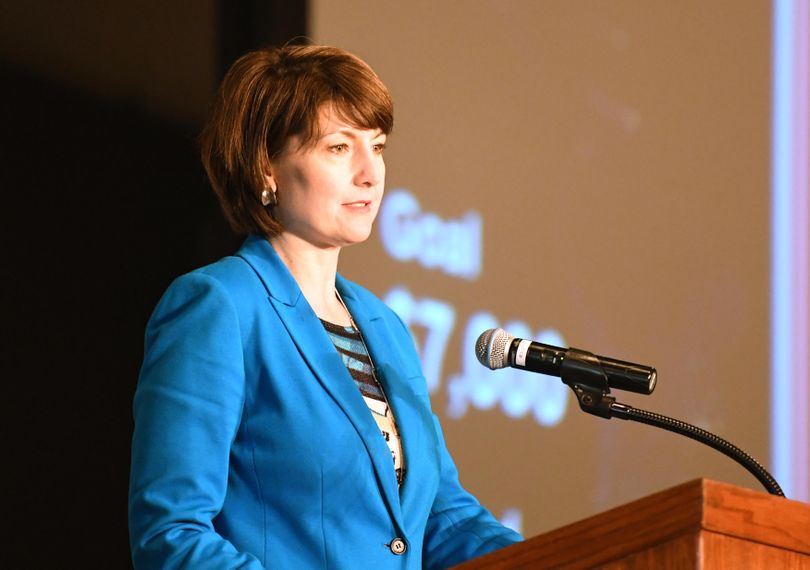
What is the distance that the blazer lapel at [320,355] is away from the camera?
1821 millimetres

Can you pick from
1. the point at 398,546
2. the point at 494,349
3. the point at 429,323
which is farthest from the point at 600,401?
the point at 429,323

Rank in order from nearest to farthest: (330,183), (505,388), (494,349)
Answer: (494,349), (330,183), (505,388)

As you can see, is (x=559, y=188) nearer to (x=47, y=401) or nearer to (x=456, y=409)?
(x=456, y=409)

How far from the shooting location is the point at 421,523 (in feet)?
6.24

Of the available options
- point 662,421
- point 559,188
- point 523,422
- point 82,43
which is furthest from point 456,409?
point 662,421

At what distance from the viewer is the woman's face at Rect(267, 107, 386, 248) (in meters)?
1.97

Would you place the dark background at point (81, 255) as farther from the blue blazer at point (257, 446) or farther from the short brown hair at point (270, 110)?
the blue blazer at point (257, 446)

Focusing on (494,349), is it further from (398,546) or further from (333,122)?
(333,122)

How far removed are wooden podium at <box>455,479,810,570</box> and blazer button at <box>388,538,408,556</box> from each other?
399mm

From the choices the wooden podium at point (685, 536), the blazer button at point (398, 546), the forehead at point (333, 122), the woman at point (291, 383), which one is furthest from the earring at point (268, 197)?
the wooden podium at point (685, 536)

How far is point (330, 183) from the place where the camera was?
1972mm

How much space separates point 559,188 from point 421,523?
1.94m

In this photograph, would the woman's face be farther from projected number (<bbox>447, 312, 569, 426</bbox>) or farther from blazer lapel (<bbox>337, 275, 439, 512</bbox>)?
projected number (<bbox>447, 312, 569, 426</bbox>)

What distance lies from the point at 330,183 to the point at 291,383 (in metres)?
0.35
